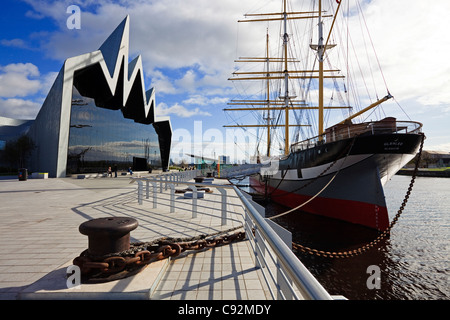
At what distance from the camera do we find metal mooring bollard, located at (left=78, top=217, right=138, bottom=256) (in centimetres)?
278

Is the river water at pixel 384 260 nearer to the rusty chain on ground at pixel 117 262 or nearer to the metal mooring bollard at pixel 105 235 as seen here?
the rusty chain on ground at pixel 117 262

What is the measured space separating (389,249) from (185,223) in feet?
27.8

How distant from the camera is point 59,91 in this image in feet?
80.1

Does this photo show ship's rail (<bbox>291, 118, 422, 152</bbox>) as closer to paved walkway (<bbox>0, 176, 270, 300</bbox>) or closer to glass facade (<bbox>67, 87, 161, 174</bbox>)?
paved walkway (<bbox>0, 176, 270, 300</bbox>)

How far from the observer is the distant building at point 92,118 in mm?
24297

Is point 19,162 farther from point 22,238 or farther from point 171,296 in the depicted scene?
point 171,296

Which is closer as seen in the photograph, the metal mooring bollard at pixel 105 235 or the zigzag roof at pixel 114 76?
the metal mooring bollard at pixel 105 235

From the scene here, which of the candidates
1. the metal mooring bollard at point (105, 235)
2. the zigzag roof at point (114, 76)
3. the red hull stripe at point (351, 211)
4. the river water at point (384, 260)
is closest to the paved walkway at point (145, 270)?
the metal mooring bollard at point (105, 235)

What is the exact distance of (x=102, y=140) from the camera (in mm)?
31281

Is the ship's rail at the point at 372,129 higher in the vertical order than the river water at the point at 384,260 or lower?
higher

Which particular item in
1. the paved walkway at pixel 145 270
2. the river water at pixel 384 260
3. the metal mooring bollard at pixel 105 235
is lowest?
the river water at pixel 384 260

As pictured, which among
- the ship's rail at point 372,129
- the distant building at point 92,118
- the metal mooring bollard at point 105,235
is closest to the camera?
the metal mooring bollard at point 105,235

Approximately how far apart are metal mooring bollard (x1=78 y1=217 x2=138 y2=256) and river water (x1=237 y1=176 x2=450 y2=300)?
18.3ft

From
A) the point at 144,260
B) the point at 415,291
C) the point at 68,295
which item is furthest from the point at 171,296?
the point at 415,291
